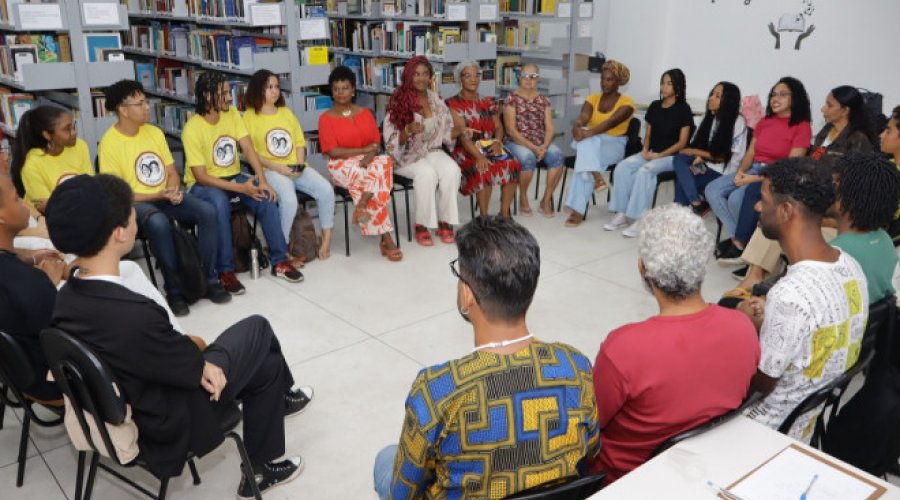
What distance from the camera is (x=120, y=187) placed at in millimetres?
2039

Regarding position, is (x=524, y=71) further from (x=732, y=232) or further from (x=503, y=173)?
(x=732, y=232)

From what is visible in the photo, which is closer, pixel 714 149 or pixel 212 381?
pixel 212 381

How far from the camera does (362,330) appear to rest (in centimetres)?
374

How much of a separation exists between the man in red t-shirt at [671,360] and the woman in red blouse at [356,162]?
10.3 ft

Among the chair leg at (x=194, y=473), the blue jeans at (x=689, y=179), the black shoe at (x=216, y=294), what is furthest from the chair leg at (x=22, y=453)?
the blue jeans at (x=689, y=179)

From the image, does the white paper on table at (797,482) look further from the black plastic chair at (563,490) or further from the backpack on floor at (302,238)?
the backpack on floor at (302,238)

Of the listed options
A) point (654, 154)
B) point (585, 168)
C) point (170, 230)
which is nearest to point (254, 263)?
point (170, 230)

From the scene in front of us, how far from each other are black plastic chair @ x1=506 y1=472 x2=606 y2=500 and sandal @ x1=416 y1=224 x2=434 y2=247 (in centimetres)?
369

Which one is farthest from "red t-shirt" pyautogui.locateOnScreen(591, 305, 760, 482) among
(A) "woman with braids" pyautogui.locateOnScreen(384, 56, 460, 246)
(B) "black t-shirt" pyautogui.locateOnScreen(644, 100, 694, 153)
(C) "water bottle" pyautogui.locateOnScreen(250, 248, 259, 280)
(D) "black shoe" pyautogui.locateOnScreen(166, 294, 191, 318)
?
(B) "black t-shirt" pyautogui.locateOnScreen(644, 100, 694, 153)

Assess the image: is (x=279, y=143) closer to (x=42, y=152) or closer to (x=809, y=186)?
(x=42, y=152)

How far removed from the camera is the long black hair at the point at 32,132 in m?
3.59

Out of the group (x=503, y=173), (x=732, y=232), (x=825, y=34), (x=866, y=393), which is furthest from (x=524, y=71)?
(x=866, y=393)

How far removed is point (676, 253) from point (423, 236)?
3491 mm

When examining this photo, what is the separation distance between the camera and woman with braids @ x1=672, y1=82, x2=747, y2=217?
494cm
